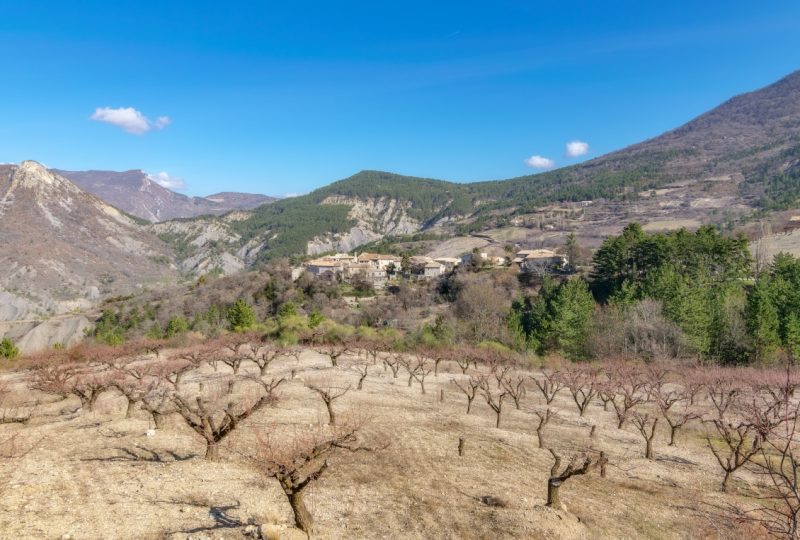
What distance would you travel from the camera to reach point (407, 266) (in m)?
133

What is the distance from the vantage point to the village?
4599 inches

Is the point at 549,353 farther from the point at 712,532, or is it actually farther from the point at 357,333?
the point at 712,532

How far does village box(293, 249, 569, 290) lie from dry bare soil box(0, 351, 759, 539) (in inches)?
3391

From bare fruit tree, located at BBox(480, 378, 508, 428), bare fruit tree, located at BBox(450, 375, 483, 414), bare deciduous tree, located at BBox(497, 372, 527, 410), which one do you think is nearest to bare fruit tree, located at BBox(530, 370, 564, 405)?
bare deciduous tree, located at BBox(497, 372, 527, 410)

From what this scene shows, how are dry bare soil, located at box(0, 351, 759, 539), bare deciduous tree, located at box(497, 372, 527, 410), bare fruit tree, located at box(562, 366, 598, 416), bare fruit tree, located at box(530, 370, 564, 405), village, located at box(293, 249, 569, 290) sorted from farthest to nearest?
village, located at box(293, 249, 569, 290) → bare fruit tree, located at box(530, 370, 564, 405) → bare deciduous tree, located at box(497, 372, 527, 410) → bare fruit tree, located at box(562, 366, 598, 416) → dry bare soil, located at box(0, 351, 759, 539)

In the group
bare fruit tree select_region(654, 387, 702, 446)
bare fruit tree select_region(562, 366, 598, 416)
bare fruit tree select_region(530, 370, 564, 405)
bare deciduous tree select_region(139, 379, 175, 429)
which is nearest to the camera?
bare deciduous tree select_region(139, 379, 175, 429)

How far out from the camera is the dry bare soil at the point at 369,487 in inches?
531

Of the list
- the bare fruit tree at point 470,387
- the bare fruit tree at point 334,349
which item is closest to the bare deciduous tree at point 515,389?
the bare fruit tree at point 470,387

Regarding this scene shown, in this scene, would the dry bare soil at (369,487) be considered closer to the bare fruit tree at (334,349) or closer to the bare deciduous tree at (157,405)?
the bare deciduous tree at (157,405)

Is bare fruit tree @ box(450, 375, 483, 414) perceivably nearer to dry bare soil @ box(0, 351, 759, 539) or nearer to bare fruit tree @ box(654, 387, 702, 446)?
dry bare soil @ box(0, 351, 759, 539)

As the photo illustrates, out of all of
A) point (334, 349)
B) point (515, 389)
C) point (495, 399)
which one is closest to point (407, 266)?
point (334, 349)

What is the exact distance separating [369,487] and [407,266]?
Answer: 117 meters

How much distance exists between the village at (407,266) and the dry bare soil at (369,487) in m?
86.1

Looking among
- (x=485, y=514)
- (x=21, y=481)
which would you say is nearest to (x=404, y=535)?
(x=485, y=514)
